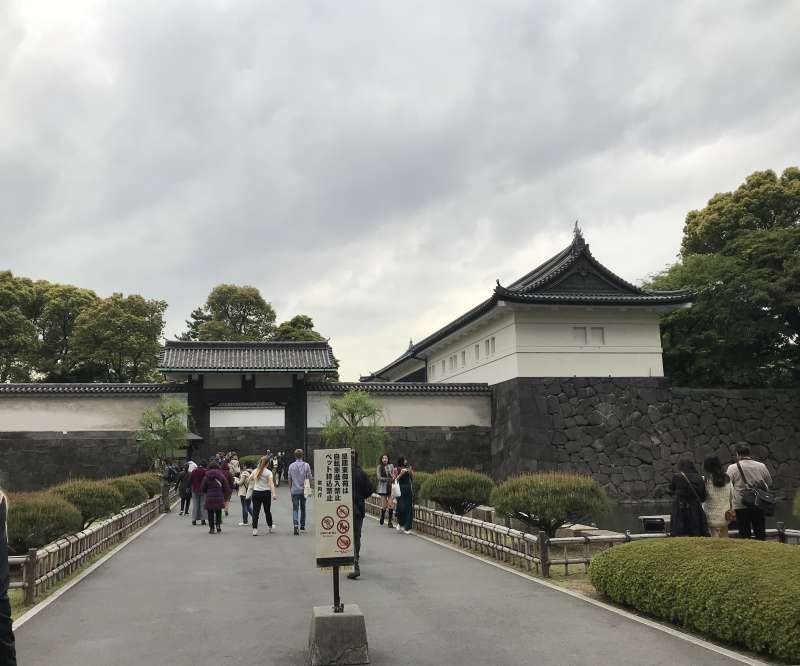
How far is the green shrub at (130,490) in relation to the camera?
1697cm

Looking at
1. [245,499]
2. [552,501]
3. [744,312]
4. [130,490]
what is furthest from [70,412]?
[744,312]

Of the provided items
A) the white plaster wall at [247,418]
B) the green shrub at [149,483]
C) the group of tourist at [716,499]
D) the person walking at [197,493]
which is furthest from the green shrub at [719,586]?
the white plaster wall at [247,418]

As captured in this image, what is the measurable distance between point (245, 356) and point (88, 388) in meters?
6.16

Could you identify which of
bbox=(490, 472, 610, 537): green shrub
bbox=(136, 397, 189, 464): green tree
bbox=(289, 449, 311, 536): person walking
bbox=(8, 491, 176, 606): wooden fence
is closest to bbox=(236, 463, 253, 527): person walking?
bbox=(289, 449, 311, 536): person walking

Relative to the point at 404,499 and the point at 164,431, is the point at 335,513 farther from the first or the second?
the point at 164,431

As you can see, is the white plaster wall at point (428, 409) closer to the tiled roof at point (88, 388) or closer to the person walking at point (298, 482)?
the tiled roof at point (88, 388)

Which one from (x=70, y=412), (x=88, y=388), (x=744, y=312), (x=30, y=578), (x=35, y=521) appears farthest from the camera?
(x=744, y=312)

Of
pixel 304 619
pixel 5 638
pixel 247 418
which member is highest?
pixel 247 418

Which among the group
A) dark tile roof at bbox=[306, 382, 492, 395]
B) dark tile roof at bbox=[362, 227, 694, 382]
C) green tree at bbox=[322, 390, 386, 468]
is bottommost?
green tree at bbox=[322, 390, 386, 468]

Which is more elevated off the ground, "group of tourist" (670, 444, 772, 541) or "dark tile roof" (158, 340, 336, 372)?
"dark tile roof" (158, 340, 336, 372)

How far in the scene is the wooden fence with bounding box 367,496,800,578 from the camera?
9898 millimetres

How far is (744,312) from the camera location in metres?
27.7

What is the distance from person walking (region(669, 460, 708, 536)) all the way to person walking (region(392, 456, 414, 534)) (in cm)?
647

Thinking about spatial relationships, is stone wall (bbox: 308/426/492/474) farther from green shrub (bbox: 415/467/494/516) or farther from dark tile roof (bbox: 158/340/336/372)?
green shrub (bbox: 415/467/494/516)
